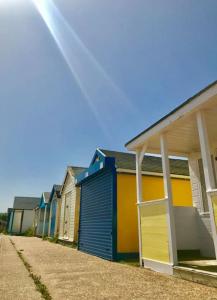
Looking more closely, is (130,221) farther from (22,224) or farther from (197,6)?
(22,224)

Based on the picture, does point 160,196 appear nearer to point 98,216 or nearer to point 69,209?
point 98,216

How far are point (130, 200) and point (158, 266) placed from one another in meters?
3.41

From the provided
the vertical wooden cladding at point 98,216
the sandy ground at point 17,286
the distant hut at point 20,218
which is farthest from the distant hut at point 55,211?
the distant hut at point 20,218

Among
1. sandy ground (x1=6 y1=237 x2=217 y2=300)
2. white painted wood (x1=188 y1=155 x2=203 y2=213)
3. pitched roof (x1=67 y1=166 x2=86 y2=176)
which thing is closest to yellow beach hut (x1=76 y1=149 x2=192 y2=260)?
white painted wood (x1=188 y1=155 x2=203 y2=213)

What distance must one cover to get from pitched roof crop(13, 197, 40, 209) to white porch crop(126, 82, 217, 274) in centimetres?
4376

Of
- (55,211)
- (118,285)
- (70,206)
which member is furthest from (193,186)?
(55,211)

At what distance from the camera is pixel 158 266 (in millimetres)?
6352

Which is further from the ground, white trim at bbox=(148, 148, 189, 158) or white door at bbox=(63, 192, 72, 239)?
white trim at bbox=(148, 148, 189, 158)

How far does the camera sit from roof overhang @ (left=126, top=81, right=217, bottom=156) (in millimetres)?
5352

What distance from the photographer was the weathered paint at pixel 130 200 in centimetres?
911

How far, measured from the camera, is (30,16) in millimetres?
7129

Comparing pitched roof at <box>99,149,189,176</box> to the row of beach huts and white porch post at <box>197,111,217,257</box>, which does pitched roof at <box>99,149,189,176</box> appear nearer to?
the row of beach huts

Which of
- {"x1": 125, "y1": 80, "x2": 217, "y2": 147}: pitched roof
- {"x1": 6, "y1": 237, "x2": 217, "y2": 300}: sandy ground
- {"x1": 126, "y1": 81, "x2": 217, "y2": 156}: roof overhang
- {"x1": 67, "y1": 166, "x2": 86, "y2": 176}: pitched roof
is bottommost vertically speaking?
{"x1": 6, "y1": 237, "x2": 217, "y2": 300}: sandy ground

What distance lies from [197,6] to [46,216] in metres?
25.1
